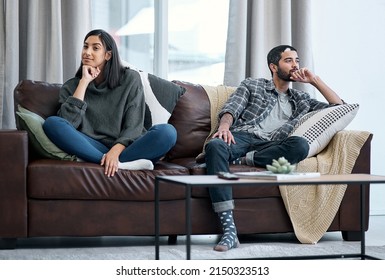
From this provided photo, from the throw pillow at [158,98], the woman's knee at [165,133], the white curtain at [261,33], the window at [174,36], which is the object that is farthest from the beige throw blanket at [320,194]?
the window at [174,36]

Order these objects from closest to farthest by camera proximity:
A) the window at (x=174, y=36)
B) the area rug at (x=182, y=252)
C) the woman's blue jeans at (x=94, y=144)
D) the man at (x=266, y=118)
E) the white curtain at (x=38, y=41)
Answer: the area rug at (x=182, y=252) → the woman's blue jeans at (x=94, y=144) → the man at (x=266, y=118) → the white curtain at (x=38, y=41) → the window at (x=174, y=36)

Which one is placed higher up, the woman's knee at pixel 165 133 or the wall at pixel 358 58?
the wall at pixel 358 58

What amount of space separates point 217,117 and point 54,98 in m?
0.89

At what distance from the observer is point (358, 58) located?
17.0 ft

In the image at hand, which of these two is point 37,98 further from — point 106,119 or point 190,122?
point 190,122

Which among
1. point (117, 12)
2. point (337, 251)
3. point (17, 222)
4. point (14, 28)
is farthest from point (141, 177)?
point (117, 12)

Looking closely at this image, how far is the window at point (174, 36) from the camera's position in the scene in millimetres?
5008

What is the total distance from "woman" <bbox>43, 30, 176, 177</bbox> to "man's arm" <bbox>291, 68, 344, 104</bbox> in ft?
2.75

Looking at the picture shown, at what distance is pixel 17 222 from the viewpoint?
3.52 m

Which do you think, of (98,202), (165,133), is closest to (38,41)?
(165,133)

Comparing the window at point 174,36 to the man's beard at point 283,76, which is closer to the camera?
the man's beard at point 283,76

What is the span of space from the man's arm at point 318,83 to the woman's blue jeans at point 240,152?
1.43 ft

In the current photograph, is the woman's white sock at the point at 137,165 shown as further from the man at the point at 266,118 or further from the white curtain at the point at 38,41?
the white curtain at the point at 38,41

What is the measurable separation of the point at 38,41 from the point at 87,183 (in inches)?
49.5
